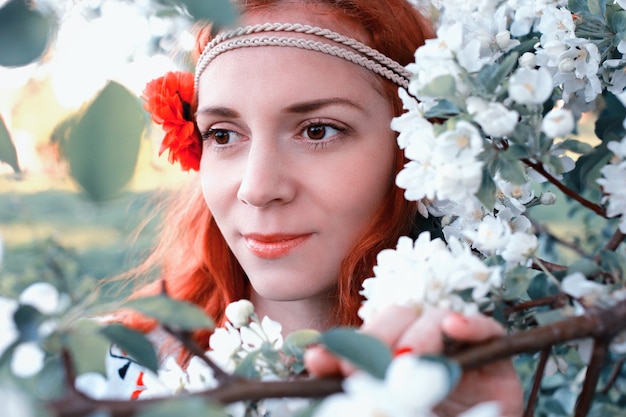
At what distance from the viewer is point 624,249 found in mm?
750

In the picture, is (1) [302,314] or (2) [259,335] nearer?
(2) [259,335]

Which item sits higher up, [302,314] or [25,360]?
[25,360]

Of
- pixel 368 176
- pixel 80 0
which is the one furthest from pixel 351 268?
pixel 80 0

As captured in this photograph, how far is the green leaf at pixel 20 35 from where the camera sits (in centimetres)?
44

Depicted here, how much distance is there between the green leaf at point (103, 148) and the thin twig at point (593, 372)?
390 mm

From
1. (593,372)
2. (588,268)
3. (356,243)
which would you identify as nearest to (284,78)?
(356,243)

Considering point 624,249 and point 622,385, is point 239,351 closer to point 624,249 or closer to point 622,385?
point 624,249

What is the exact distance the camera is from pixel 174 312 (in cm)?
46

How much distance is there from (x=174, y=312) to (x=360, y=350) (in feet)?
0.42

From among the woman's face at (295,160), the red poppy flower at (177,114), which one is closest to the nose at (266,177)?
the woman's face at (295,160)

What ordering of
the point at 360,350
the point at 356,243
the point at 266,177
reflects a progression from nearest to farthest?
the point at 360,350, the point at 266,177, the point at 356,243

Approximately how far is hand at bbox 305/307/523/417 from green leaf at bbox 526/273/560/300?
0.42 feet

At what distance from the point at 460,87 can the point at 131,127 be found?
443mm

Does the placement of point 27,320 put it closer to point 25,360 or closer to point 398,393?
point 25,360
